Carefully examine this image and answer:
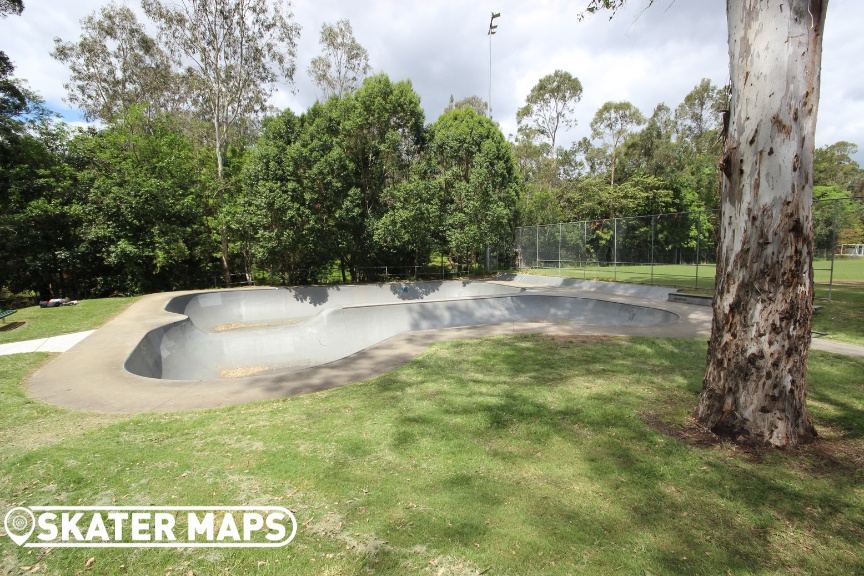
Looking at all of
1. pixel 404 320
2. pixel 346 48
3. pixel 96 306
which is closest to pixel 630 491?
pixel 404 320

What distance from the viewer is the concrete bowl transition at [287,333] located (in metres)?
5.89

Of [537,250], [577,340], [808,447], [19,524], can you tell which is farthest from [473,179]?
[19,524]

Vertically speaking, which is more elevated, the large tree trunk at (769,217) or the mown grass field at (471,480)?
the large tree trunk at (769,217)

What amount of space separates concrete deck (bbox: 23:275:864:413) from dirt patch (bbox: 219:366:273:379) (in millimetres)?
2092

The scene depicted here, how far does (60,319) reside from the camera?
11.5m

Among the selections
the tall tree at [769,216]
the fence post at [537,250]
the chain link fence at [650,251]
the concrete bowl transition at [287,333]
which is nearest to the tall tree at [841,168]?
the chain link fence at [650,251]

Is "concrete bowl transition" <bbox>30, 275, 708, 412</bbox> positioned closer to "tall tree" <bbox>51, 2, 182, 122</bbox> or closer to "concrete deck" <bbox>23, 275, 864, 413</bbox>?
"concrete deck" <bbox>23, 275, 864, 413</bbox>

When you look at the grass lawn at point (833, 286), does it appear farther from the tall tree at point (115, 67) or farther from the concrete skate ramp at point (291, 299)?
the tall tree at point (115, 67)

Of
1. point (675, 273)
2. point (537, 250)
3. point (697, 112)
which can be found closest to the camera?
point (675, 273)

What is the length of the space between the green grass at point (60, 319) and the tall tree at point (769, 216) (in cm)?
1340

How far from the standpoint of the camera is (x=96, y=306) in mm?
14227

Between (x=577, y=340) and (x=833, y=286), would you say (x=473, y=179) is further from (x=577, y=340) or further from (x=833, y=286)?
(x=833, y=286)

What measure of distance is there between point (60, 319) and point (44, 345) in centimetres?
406

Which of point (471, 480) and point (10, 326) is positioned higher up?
point (10, 326)
